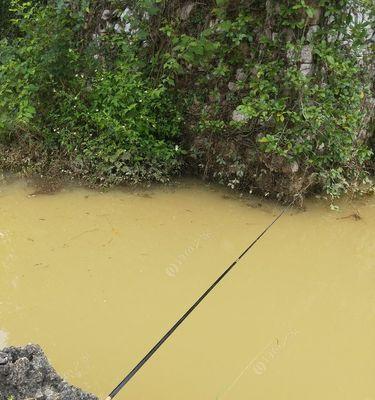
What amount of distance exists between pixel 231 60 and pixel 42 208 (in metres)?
1.96

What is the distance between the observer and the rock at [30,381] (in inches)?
77.3

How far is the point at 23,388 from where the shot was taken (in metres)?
1.98

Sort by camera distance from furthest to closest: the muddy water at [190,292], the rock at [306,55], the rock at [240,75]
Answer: the rock at [240,75], the rock at [306,55], the muddy water at [190,292]

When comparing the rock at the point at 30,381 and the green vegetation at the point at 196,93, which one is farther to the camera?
the green vegetation at the point at 196,93

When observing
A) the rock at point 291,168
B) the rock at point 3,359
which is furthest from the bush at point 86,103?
the rock at point 3,359

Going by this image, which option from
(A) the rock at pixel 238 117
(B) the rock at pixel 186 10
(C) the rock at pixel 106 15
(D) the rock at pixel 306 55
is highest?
(B) the rock at pixel 186 10

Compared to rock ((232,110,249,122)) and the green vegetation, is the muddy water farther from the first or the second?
rock ((232,110,249,122))

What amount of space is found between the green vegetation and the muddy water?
331 millimetres

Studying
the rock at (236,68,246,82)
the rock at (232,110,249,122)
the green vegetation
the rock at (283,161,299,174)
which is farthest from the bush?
the rock at (283,161,299,174)

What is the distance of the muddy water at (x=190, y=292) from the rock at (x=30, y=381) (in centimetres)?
62

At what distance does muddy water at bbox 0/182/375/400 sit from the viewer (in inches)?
108

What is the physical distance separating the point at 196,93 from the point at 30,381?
3.22 meters

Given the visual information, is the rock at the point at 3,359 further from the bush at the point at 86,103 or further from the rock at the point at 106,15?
the rock at the point at 106,15

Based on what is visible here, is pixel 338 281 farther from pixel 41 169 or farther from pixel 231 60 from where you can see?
pixel 41 169
